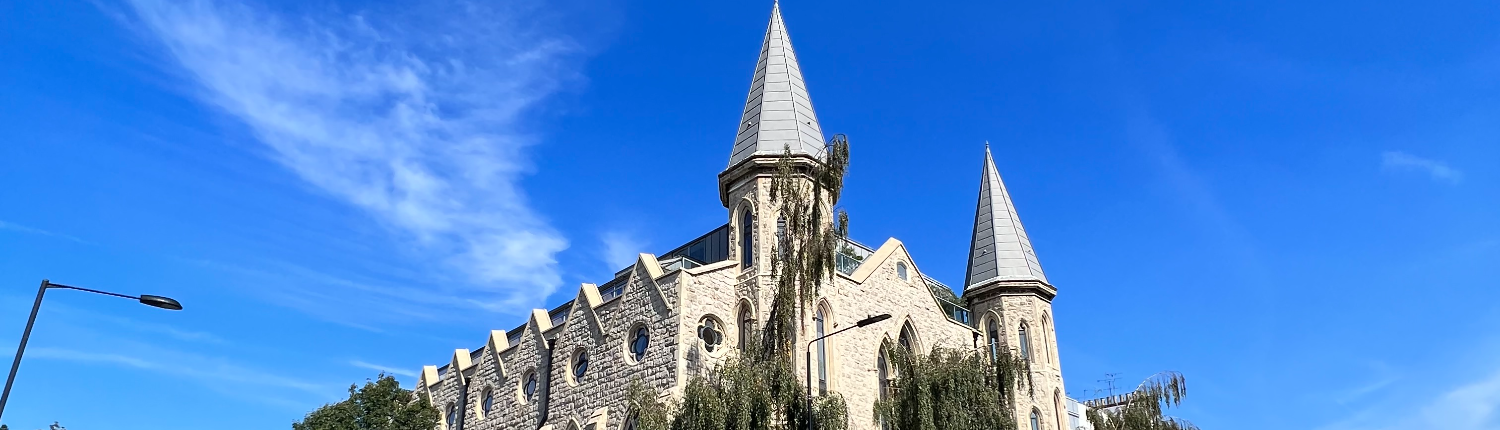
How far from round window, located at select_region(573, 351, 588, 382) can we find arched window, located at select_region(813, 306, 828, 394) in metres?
6.75

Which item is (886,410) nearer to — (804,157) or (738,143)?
(804,157)

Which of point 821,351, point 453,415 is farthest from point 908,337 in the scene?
point 453,415

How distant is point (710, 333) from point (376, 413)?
496 inches

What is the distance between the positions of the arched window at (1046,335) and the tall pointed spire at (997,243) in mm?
1390

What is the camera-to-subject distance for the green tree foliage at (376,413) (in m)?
33.8

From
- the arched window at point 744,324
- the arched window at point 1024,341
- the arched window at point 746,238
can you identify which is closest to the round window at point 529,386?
the arched window at point 744,324

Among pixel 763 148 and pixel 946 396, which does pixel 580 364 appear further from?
pixel 946 396

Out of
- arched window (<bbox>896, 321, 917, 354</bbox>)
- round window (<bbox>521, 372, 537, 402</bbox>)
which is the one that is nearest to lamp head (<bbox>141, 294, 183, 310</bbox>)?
round window (<bbox>521, 372, 537, 402</bbox>)

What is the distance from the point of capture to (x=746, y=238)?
98.6 ft

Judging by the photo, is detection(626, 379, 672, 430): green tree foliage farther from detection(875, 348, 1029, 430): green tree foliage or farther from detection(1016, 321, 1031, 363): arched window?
detection(1016, 321, 1031, 363): arched window

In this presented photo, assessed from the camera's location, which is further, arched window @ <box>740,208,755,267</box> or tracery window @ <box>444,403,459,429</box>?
tracery window @ <box>444,403,459,429</box>

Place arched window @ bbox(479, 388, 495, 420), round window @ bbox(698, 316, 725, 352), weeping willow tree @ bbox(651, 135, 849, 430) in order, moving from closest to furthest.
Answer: weeping willow tree @ bbox(651, 135, 849, 430) → round window @ bbox(698, 316, 725, 352) → arched window @ bbox(479, 388, 495, 420)

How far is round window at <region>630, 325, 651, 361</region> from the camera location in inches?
1137

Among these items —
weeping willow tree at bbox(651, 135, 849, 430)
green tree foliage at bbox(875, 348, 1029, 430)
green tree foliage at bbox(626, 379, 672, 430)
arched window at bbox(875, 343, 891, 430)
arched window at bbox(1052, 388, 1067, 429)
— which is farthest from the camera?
arched window at bbox(1052, 388, 1067, 429)
